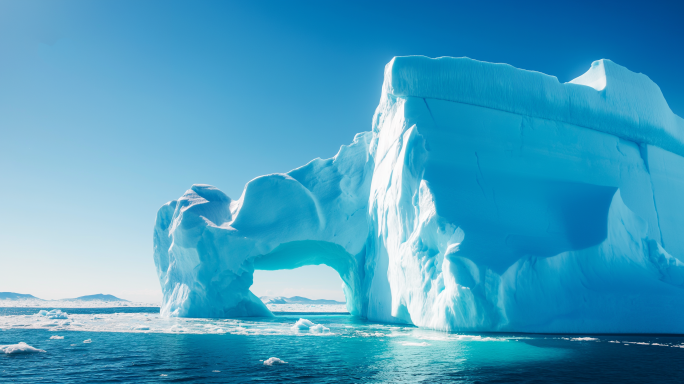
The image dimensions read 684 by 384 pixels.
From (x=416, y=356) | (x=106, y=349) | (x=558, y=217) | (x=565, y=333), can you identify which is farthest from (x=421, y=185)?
(x=106, y=349)

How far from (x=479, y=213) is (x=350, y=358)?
6.49 meters

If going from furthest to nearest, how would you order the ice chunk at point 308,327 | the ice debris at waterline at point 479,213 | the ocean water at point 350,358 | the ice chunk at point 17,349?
the ice chunk at point 308,327 < the ice debris at waterline at point 479,213 < the ice chunk at point 17,349 < the ocean water at point 350,358

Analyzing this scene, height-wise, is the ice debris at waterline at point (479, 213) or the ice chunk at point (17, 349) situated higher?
the ice debris at waterline at point (479, 213)

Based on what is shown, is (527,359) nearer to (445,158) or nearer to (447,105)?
(445,158)

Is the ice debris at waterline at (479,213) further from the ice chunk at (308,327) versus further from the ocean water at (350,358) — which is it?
the ice chunk at (308,327)

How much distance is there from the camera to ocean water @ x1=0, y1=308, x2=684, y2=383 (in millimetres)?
6324

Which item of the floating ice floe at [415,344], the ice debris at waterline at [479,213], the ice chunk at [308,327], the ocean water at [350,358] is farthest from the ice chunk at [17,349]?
the ice debris at waterline at [479,213]

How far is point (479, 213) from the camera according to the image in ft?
42.2

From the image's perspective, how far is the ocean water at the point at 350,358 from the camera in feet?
20.7

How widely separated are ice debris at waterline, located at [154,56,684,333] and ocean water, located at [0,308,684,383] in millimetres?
1239

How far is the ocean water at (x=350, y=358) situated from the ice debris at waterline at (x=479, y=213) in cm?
124

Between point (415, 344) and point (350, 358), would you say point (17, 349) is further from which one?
point (415, 344)

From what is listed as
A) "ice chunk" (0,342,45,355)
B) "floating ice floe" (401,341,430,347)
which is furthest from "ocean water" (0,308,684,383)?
"ice chunk" (0,342,45,355)

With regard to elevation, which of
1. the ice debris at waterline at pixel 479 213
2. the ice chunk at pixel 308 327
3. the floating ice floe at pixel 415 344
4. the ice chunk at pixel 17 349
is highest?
the ice debris at waterline at pixel 479 213
